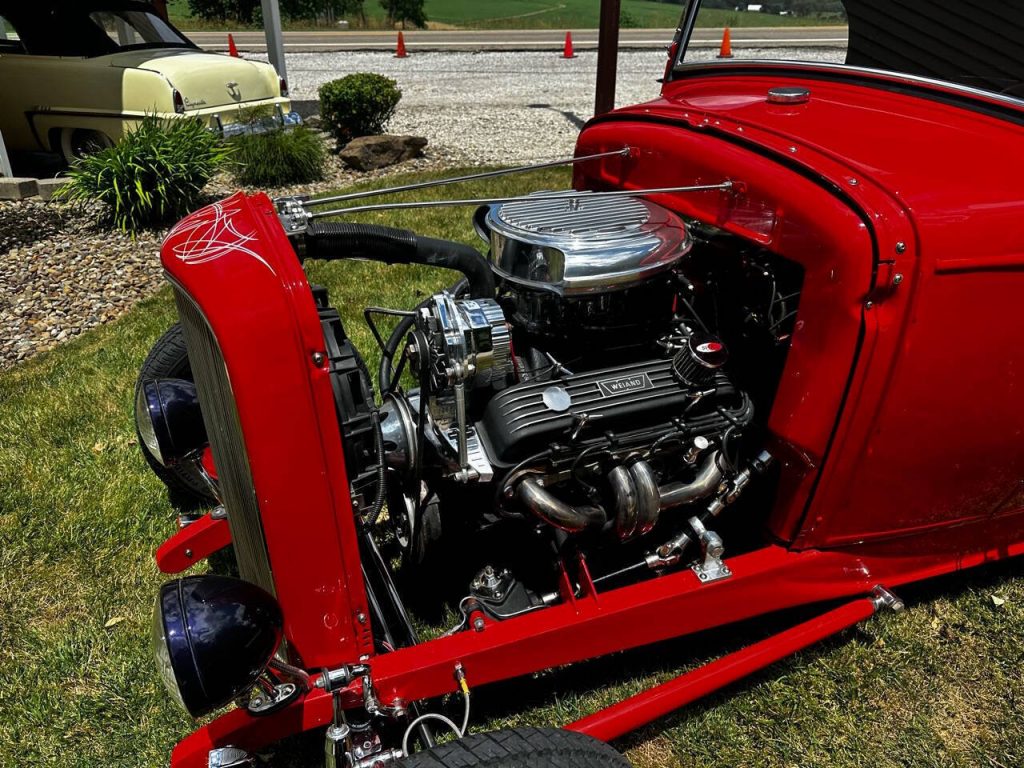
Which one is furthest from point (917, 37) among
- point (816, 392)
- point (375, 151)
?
point (375, 151)

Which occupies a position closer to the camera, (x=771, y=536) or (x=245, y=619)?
(x=245, y=619)

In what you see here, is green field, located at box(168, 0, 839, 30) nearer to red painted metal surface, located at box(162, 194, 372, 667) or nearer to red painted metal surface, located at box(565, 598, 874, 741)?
red painted metal surface, located at box(565, 598, 874, 741)

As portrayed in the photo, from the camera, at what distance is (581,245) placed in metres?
1.89

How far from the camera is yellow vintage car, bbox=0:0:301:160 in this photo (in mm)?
6715

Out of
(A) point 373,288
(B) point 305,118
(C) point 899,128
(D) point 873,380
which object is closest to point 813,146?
(C) point 899,128

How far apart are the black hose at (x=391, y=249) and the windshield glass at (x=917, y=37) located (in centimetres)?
136

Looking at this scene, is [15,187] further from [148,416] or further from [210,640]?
[210,640]

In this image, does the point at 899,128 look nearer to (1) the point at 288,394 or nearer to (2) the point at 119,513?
(1) the point at 288,394

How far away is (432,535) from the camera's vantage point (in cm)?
202

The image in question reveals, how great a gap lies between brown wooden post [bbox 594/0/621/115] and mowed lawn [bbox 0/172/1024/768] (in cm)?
548

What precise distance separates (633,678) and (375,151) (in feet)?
21.8

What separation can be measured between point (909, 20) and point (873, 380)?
4.25ft

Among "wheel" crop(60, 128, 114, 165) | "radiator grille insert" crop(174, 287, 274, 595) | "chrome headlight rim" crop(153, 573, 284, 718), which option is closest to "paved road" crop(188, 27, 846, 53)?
"wheel" crop(60, 128, 114, 165)

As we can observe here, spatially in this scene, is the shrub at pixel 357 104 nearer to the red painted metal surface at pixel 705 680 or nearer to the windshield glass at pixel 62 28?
the windshield glass at pixel 62 28
